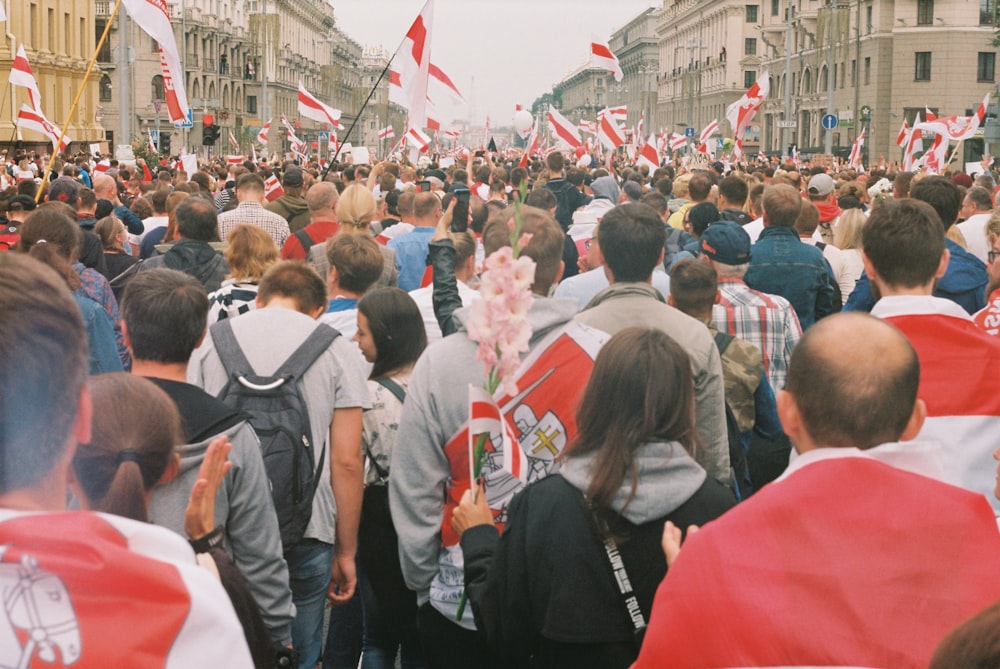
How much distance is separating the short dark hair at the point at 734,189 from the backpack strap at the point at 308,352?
6220mm

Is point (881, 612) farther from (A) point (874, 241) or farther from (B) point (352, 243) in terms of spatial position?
(B) point (352, 243)

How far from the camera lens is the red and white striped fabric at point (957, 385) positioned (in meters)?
4.52

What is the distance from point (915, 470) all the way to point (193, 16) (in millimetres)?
97394

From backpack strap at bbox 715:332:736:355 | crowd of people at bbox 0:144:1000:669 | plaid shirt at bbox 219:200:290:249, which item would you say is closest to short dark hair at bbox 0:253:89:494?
crowd of people at bbox 0:144:1000:669

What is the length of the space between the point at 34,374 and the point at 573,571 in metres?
1.84

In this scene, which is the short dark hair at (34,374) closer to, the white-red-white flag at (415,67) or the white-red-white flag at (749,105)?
the white-red-white flag at (415,67)

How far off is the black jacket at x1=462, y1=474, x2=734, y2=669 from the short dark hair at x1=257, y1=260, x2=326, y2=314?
1.86 metres

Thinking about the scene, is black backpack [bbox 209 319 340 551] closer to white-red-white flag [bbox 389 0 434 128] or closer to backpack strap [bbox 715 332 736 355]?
backpack strap [bbox 715 332 736 355]

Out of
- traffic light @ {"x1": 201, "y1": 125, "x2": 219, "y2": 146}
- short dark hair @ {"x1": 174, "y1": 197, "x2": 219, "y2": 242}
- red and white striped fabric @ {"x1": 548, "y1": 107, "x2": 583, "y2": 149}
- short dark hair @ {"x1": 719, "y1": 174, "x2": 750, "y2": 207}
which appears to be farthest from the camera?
traffic light @ {"x1": 201, "y1": 125, "x2": 219, "y2": 146}

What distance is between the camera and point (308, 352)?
16.0ft

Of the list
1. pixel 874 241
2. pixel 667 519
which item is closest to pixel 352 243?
pixel 874 241

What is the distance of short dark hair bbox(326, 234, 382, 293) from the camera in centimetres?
654

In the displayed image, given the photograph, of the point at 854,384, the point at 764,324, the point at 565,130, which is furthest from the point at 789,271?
the point at 565,130

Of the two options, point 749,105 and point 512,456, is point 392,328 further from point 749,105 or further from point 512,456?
point 749,105
